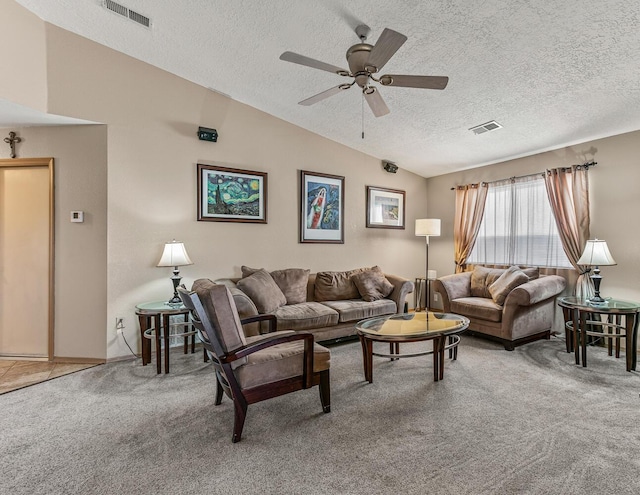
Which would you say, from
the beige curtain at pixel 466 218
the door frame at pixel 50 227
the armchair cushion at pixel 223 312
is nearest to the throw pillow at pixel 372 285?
the beige curtain at pixel 466 218

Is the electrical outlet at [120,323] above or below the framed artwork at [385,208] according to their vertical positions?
below

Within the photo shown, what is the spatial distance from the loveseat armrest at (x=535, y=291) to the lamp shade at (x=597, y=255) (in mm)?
516

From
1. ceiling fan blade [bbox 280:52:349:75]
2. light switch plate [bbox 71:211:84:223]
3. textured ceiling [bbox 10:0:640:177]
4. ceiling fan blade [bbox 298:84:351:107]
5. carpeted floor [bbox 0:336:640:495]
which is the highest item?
textured ceiling [bbox 10:0:640:177]

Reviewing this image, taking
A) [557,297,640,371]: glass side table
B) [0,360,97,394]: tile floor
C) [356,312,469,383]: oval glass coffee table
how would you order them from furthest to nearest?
1. [557,297,640,371]: glass side table
2. [0,360,97,394]: tile floor
3. [356,312,469,383]: oval glass coffee table

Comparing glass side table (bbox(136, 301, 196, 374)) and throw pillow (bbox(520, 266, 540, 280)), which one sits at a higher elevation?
throw pillow (bbox(520, 266, 540, 280))

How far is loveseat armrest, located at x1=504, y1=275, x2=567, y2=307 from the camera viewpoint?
390cm

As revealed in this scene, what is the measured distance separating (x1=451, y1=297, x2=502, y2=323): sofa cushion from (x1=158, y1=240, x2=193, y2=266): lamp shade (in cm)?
358

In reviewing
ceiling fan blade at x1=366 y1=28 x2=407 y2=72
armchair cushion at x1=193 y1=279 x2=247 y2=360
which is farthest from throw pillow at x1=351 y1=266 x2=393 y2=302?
ceiling fan blade at x1=366 y1=28 x2=407 y2=72

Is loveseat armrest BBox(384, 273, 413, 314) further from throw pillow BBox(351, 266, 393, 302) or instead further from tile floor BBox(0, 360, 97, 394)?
tile floor BBox(0, 360, 97, 394)

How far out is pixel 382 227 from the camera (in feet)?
19.7

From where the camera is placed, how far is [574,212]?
4.43m

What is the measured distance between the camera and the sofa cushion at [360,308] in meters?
4.28

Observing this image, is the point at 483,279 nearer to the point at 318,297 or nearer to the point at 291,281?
the point at 318,297

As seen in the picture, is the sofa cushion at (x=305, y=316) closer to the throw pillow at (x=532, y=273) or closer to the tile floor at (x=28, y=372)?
the tile floor at (x=28, y=372)
